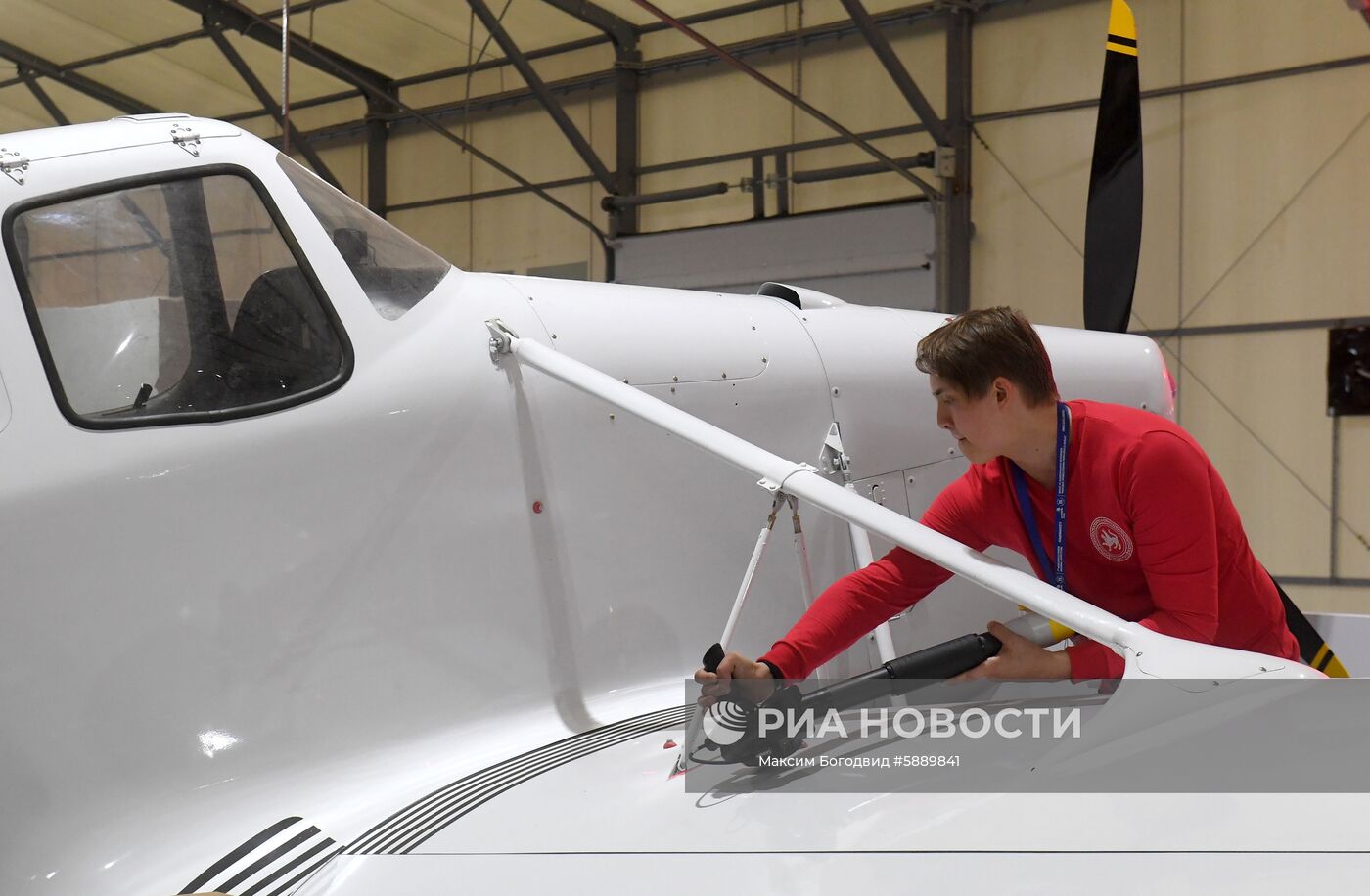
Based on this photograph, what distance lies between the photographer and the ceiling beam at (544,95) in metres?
15.9

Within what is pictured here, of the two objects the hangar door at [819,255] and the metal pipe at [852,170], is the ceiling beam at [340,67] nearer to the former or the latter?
the hangar door at [819,255]

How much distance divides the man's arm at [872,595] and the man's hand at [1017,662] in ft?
0.82

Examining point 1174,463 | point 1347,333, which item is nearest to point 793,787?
point 1174,463

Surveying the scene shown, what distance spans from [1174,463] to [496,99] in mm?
18180

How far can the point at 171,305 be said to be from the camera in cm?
243

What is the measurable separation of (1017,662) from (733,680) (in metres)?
0.59

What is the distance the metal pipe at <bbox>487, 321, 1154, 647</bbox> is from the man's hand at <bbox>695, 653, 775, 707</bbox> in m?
0.36

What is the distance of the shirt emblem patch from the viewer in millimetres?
2418

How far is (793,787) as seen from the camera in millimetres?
2164

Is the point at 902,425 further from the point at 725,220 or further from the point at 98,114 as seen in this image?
the point at 98,114

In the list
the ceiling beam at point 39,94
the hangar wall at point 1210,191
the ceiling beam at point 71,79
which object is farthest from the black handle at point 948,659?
the ceiling beam at point 39,94

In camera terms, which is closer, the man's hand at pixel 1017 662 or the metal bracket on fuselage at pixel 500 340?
the man's hand at pixel 1017 662

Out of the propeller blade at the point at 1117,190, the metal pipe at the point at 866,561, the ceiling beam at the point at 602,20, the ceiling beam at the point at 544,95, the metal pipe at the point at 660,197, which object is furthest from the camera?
the metal pipe at the point at 660,197

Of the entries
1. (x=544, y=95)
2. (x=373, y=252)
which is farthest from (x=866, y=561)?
(x=544, y=95)
